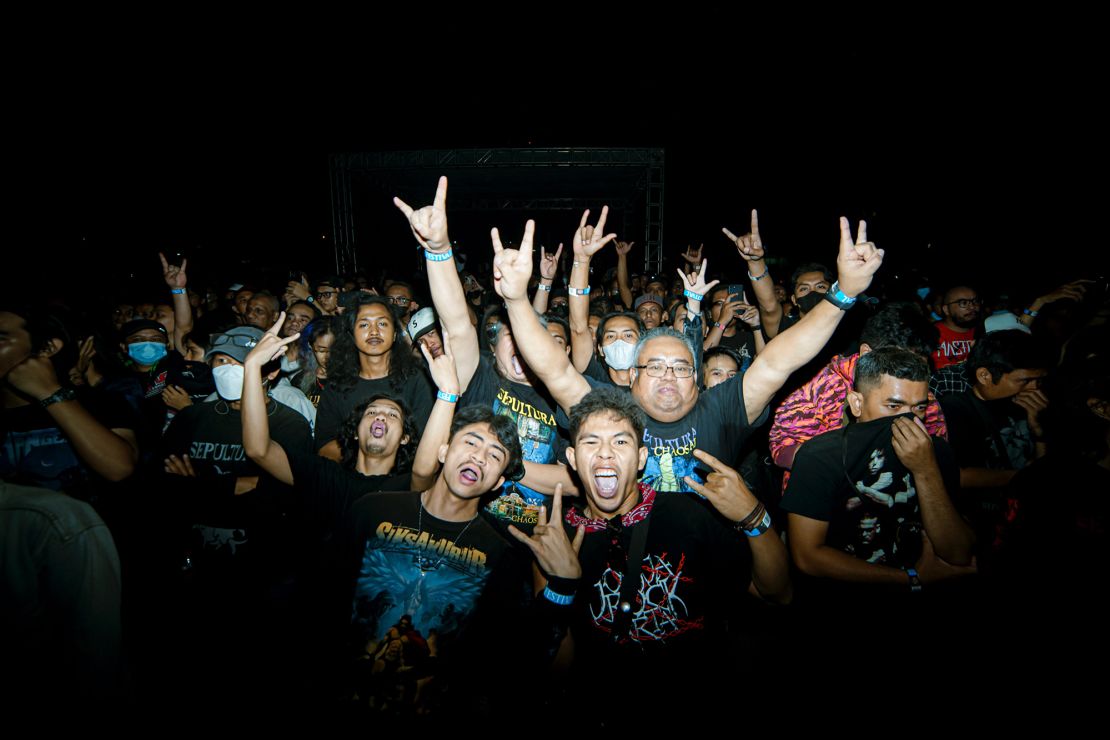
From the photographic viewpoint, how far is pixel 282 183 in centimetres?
1298

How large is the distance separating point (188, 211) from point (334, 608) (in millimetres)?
13066

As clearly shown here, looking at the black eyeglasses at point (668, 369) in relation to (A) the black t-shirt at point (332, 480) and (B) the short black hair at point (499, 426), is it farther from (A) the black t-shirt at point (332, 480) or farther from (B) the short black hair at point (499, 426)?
(A) the black t-shirt at point (332, 480)

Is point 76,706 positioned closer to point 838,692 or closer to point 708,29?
point 838,692

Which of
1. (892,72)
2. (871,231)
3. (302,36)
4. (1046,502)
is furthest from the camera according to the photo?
(871,231)

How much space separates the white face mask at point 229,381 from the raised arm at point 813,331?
2.97 metres

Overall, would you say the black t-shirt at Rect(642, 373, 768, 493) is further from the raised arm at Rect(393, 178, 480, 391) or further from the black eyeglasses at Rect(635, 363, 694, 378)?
the raised arm at Rect(393, 178, 480, 391)

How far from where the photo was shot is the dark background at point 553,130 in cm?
659

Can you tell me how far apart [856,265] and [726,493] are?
1354 mm

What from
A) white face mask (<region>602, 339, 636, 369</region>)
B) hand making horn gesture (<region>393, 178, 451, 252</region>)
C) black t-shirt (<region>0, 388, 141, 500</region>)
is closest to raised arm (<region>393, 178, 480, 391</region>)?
hand making horn gesture (<region>393, 178, 451, 252</region>)

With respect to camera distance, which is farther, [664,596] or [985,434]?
[985,434]

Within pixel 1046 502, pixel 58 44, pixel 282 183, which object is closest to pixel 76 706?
pixel 1046 502

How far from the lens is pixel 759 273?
4.09m

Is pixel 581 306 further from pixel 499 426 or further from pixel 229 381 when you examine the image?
pixel 229 381

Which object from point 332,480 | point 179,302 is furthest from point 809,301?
point 179,302
